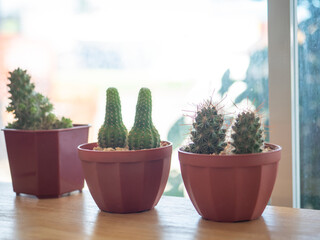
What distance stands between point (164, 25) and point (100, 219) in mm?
742

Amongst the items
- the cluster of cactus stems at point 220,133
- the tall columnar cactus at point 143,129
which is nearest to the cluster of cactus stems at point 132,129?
the tall columnar cactus at point 143,129

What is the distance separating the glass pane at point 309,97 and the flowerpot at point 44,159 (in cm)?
61

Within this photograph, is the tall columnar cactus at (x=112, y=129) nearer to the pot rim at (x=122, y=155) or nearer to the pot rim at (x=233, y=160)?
the pot rim at (x=122, y=155)

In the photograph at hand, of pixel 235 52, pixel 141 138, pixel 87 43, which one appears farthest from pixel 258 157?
pixel 87 43

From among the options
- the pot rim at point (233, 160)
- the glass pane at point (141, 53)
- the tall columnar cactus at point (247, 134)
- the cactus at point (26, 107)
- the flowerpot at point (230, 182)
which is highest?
the glass pane at point (141, 53)

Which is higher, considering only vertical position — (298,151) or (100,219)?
(298,151)

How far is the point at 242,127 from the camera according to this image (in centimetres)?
88

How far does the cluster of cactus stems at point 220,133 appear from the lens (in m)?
0.88

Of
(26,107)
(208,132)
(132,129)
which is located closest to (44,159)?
(26,107)

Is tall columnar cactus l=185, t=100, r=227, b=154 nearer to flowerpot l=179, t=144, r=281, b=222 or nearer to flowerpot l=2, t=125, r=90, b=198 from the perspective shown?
flowerpot l=179, t=144, r=281, b=222

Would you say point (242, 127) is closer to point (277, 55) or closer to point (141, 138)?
point (141, 138)

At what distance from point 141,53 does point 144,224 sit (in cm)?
74

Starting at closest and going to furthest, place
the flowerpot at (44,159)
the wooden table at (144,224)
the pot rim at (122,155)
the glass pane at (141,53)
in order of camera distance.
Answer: the wooden table at (144,224) → the pot rim at (122,155) → the flowerpot at (44,159) → the glass pane at (141,53)

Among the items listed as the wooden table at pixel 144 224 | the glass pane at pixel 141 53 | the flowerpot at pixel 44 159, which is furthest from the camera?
the glass pane at pixel 141 53
